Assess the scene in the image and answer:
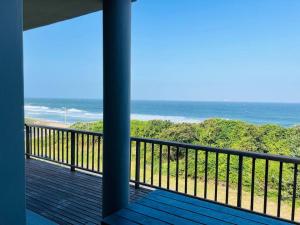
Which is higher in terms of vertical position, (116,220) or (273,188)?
(116,220)

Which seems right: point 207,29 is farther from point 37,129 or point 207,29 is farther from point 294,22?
point 37,129

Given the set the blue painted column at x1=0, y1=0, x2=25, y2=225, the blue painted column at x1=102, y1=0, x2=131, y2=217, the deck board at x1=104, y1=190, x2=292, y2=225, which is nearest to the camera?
the blue painted column at x1=0, y1=0, x2=25, y2=225

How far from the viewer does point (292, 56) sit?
1077 inches

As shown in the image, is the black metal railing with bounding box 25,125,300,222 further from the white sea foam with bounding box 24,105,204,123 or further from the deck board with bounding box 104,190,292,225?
the white sea foam with bounding box 24,105,204,123

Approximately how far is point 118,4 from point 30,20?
1.68 m

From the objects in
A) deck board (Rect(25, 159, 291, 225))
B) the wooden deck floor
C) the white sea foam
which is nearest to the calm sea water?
the white sea foam

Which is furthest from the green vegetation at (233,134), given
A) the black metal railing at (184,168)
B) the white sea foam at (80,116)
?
the white sea foam at (80,116)

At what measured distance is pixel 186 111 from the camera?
3681 centimetres

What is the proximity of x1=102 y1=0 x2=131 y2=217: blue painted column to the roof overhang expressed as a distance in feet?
1.22

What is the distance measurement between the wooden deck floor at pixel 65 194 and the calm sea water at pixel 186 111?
84.0 feet

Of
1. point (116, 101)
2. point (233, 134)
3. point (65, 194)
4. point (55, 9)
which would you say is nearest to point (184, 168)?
point (65, 194)

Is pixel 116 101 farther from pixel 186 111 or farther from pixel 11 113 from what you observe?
pixel 186 111

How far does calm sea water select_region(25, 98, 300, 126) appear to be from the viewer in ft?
104

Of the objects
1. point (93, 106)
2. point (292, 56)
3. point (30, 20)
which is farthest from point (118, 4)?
point (93, 106)
